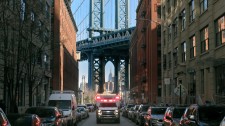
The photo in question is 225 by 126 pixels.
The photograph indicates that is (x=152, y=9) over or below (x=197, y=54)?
over

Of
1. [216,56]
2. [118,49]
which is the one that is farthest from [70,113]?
[118,49]

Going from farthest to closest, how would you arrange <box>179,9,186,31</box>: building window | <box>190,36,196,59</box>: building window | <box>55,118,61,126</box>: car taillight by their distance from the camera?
<box>179,9,186,31</box>: building window
<box>190,36,196,59</box>: building window
<box>55,118,61,126</box>: car taillight

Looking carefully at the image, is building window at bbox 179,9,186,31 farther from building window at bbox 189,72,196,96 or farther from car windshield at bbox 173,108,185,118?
car windshield at bbox 173,108,185,118

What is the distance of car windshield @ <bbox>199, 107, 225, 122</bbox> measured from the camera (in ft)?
47.7

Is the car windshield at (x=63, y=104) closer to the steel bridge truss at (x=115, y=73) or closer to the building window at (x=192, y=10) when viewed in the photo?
the building window at (x=192, y=10)

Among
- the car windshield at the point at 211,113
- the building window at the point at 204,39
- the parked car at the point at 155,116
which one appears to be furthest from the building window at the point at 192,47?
the car windshield at the point at 211,113

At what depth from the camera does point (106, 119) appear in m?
40.4

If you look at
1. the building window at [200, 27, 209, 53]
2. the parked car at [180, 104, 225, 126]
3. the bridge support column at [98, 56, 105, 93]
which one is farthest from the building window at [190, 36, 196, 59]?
the bridge support column at [98, 56, 105, 93]

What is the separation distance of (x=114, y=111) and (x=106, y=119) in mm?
1038

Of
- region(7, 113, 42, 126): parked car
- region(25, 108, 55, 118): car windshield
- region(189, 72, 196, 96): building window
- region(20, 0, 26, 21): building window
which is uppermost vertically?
region(20, 0, 26, 21): building window

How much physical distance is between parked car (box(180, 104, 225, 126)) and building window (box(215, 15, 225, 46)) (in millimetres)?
15580

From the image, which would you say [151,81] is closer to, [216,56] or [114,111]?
[114,111]

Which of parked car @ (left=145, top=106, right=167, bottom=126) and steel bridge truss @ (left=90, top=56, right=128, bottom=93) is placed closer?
parked car @ (left=145, top=106, right=167, bottom=126)

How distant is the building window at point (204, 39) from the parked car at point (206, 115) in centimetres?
1965
